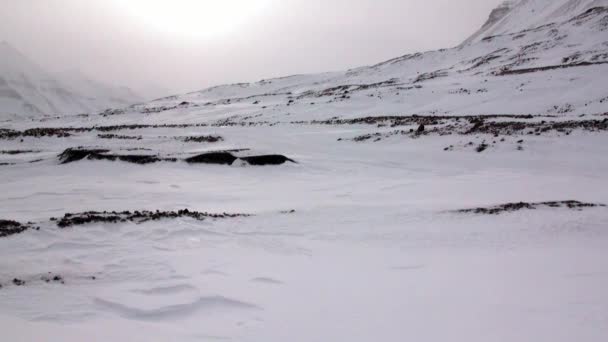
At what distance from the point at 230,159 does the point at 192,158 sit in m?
1.46

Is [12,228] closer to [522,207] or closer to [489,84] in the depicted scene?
[522,207]

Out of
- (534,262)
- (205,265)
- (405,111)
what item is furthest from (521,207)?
(405,111)

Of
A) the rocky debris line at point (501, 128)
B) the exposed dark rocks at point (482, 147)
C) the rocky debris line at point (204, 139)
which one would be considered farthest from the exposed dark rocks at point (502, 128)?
the rocky debris line at point (204, 139)

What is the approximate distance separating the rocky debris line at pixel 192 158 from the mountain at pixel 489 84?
1956cm

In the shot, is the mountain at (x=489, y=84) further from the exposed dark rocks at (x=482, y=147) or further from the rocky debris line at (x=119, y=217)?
the rocky debris line at (x=119, y=217)

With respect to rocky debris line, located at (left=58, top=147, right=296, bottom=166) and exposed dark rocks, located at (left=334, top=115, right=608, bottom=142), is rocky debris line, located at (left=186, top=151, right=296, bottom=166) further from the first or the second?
exposed dark rocks, located at (left=334, top=115, right=608, bottom=142)

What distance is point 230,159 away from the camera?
1475 cm

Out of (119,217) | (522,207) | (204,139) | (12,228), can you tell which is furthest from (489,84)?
(12,228)

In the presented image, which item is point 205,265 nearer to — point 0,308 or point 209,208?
point 0,308

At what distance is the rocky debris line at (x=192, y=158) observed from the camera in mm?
14570

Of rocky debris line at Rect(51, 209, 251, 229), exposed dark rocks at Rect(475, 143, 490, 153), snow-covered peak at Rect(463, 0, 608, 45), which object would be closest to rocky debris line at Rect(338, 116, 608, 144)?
exposed dark rocks at Rect(475, 143, 490, 153)

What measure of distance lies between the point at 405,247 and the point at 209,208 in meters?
4.68

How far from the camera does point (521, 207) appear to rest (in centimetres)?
721

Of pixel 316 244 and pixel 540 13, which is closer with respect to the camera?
pixel 316 244
